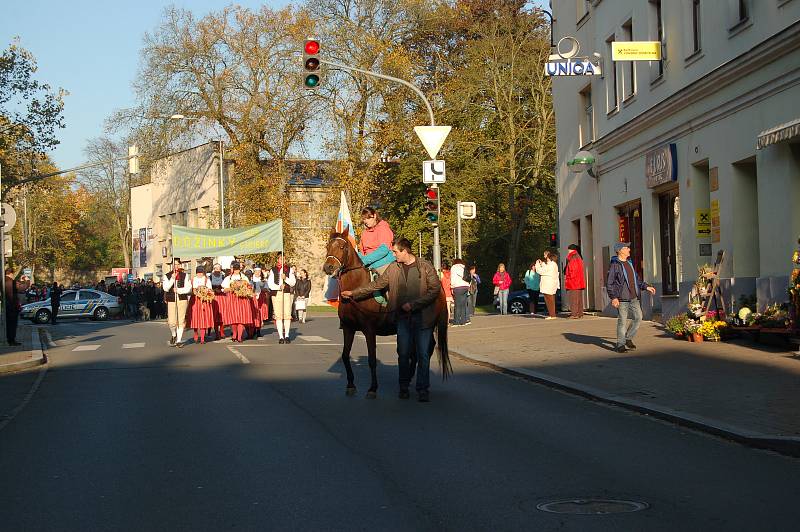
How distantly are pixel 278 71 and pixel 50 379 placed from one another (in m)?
39.5

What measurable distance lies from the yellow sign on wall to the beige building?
3351 centimetres

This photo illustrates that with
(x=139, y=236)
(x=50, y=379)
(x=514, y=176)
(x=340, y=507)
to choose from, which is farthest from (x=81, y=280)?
(x=340, y=507)

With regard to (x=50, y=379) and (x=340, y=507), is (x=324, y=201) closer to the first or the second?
(x=50, y=379)

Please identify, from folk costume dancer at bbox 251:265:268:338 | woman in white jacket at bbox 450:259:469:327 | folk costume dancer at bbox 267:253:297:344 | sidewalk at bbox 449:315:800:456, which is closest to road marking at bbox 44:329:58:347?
folk costume dancer at bbox 251:265:268:338

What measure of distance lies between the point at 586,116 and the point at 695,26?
9.60 m

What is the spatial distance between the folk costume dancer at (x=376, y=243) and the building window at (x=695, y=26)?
10.5m

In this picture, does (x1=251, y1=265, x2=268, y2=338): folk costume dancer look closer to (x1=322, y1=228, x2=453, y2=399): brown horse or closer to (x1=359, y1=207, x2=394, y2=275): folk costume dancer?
(x1=359, y1=207, x2=394, y2=275): folk costume dancer

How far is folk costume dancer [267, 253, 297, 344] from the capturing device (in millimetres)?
24062

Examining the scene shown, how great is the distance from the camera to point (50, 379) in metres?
16.8

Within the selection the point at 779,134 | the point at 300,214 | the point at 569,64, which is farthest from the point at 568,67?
the point at 300,214

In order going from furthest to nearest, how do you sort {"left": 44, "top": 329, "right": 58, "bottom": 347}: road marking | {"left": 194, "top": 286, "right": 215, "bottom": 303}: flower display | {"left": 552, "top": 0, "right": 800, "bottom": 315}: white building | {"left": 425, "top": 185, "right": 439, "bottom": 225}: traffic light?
{"left": 44, "top": 329, "right": 58, "bottom": 347}: road marking < {"left": 194, "top": 286, "right": 215, "bottom": 303}: flower display < {"left": 425, "top": 185, "right": 439, "bottom": 225}: traffic light < {"left": 552, "top": 0, "right": 800, "bottom": 315}: white building

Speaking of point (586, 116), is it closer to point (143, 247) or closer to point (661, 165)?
point (661, 165)

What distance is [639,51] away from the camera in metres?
22.0

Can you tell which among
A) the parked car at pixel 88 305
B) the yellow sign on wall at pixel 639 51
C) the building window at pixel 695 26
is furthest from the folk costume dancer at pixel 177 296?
the parked car at pixel 88 305
